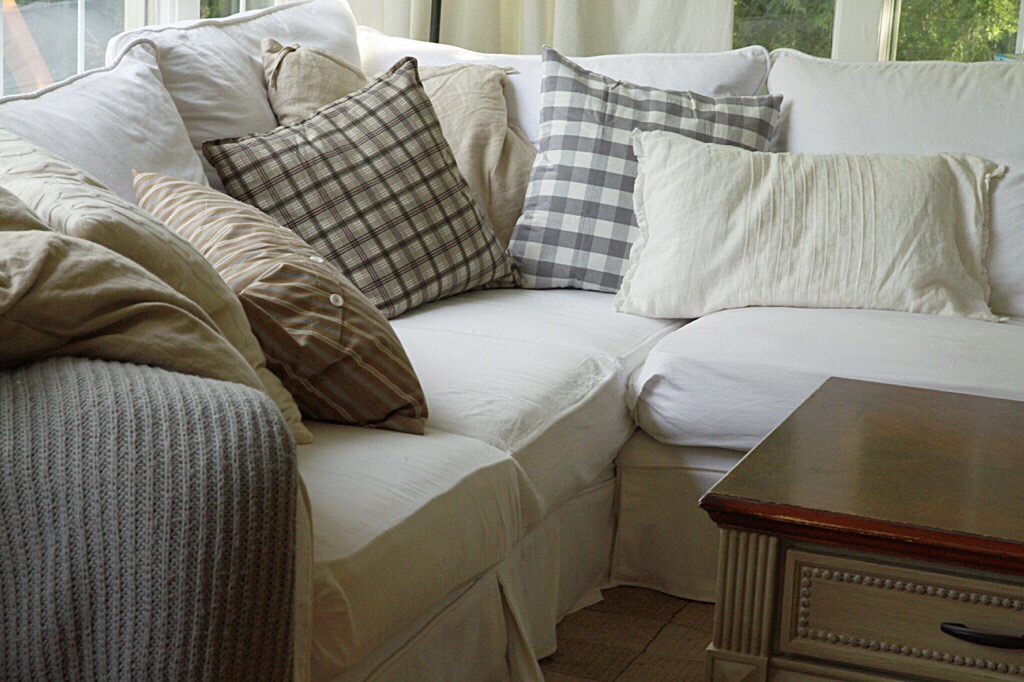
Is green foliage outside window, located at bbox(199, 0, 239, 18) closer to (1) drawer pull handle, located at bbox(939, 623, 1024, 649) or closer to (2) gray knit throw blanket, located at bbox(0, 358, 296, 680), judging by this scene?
(2) gray knit throw blanket, located at bbox(0, 358, 296, 680)

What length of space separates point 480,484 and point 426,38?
2.17 meters

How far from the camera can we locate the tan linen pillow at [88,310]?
2.74 feet

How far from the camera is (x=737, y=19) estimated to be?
123 inches

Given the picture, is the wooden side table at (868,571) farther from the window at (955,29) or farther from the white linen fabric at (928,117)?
the window at (955,29)

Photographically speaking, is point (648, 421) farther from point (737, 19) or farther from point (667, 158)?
point (737, 19)

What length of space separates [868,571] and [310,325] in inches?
27.0

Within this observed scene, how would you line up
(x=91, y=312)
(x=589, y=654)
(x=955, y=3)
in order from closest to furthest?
(x=91, y=312)
(x=589, y=654)
(x=955, y=3)

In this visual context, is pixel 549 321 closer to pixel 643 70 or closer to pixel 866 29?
pixel 643 70

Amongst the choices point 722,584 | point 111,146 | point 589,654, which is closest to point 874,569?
point 722,584

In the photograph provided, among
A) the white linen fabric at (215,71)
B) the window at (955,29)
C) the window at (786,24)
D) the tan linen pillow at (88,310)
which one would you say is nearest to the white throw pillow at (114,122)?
the white linen fabric at (215,71)

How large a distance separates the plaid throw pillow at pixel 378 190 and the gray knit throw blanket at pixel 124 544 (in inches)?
41.1

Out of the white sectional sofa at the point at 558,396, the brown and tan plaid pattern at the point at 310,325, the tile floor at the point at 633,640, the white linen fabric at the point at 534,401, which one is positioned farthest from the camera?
the tile floor at the point at 633,640

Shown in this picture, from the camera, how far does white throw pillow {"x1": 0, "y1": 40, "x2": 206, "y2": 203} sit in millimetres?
1488

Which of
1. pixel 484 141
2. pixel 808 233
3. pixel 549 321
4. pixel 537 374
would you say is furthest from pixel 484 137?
pixel 537 374
